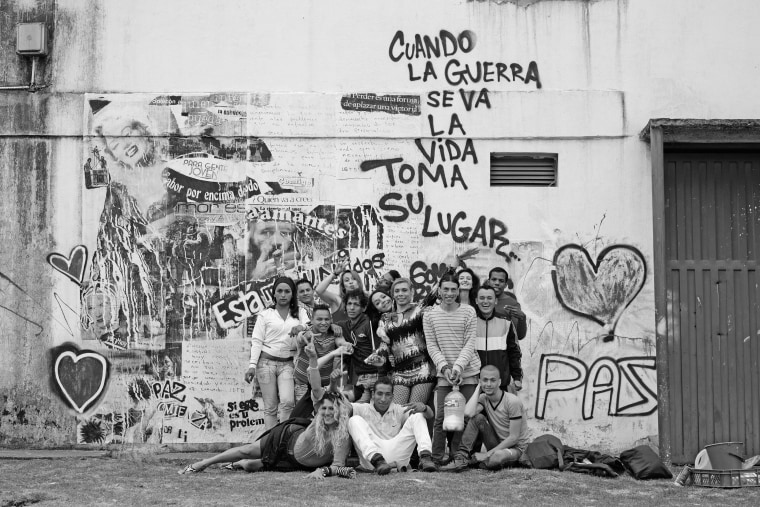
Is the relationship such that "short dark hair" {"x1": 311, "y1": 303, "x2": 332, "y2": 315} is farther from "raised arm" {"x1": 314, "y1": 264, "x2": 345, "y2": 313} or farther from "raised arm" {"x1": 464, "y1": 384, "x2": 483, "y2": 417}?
"raised arm" {"x1": 464, "y1": 384, "x2": 483, "y2": 417}

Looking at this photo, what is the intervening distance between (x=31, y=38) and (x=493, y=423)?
6.39m

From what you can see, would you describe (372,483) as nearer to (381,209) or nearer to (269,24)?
(381,209)

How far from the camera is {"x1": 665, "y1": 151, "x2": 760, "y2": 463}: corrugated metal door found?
1103 centimetres

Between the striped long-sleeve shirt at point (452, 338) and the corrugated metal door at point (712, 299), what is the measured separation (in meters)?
2.69

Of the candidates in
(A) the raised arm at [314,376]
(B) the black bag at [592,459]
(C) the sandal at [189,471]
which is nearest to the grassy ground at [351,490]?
(C) the sandal at [189,471]

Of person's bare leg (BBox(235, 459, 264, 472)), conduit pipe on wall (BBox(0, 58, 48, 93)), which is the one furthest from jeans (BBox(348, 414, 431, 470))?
conduit pipe on wall (BBox(0, 58, 48, 93))

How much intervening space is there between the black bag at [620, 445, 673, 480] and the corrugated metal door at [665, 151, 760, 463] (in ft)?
5.50

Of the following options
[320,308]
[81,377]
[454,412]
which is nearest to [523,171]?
[320,308]

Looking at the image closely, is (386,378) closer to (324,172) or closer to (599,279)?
(324,172)

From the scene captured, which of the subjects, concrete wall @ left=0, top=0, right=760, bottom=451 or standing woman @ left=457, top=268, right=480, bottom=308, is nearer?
standing woman @ left=457, top=268, right=480, bottom=308

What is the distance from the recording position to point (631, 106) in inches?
436

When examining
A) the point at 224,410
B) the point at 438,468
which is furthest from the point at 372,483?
the point at 224,410

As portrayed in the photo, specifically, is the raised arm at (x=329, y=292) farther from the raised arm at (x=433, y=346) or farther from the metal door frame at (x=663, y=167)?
the metal door frame at (x=663, y=167)

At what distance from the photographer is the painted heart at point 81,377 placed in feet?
35.6
